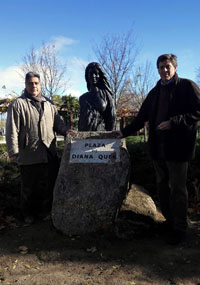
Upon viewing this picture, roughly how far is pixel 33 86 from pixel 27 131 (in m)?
0.64

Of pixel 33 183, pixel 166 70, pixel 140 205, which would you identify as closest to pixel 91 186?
pixel 140 205

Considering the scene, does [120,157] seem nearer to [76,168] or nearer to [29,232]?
[76,168]

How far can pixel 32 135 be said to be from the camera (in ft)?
11.5

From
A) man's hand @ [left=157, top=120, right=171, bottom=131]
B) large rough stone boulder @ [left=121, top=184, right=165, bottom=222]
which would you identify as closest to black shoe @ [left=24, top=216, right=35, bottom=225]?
large rough stone boulder @ [left=121, top=184, right=165, bottom=222]

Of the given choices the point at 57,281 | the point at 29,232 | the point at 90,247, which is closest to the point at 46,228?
the point at 29,232

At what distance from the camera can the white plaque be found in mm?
3334

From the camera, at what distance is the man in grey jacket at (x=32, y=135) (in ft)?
11.2

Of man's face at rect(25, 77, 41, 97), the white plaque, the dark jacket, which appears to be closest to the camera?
the dark jacket

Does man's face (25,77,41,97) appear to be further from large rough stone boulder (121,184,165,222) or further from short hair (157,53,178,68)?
large rough stone boulder (121,184,165,222)

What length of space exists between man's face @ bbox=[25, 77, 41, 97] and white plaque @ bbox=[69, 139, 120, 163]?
0.95m

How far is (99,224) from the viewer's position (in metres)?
3.20

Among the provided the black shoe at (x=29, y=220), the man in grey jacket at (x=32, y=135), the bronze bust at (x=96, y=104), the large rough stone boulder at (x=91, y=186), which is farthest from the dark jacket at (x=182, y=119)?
the black shoe at (x=29, y=220)

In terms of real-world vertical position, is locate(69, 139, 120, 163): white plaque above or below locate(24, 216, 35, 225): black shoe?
above

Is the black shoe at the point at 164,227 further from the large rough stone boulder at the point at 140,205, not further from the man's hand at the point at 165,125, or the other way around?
the man's hand at the point at 165,125
